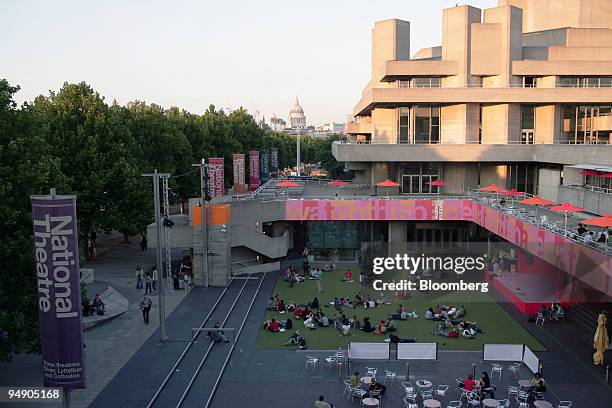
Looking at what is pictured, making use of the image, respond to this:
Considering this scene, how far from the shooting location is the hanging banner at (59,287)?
17047 millimetres

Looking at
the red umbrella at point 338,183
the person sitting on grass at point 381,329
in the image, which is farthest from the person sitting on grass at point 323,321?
the red umbrella at point 338,183

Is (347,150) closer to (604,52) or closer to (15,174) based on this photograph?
Answer: (604,52)

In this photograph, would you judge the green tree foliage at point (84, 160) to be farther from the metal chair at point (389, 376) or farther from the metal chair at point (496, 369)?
the metal chair at point (496, 369)

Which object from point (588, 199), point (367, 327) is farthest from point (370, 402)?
point (588, 199)

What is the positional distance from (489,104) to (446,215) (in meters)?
14.9

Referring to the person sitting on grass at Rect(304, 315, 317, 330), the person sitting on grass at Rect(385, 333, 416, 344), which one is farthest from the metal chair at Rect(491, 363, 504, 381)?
the person sitting on grass at Rect(304, 315, 317, 330)

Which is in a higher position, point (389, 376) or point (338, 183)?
point (338, 183)

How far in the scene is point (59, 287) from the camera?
17281 mm

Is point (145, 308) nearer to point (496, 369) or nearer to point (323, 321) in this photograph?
point (323, 321)

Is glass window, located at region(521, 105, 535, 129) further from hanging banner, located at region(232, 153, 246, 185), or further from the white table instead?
the white table

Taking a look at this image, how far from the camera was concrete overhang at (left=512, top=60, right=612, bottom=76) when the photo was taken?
186 ft

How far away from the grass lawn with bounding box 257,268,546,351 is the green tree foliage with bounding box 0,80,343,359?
12.0 m

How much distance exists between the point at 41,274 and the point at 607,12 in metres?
66.4

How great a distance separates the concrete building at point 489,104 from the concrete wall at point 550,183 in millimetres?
3494
